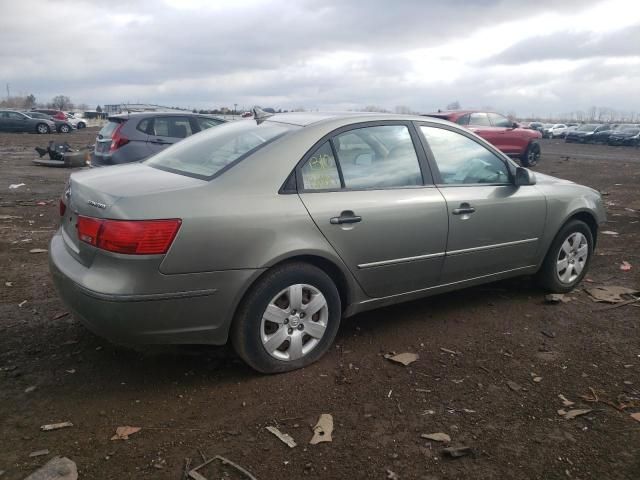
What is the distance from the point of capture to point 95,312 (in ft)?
9.41

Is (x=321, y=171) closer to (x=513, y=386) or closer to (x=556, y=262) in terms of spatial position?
(x=513, y=386)

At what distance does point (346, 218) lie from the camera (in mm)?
3389

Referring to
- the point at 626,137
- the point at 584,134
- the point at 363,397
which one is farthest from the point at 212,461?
the point at 584,134

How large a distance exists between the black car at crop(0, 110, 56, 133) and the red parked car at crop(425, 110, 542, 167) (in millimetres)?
27158

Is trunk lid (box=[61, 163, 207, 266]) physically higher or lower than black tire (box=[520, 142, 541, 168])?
higher

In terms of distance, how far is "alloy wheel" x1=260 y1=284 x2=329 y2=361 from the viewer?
3.22 metres

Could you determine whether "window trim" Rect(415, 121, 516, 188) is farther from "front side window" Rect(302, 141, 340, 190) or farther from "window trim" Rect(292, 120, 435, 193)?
"front side window" Rect(302, 141, 340, 190)

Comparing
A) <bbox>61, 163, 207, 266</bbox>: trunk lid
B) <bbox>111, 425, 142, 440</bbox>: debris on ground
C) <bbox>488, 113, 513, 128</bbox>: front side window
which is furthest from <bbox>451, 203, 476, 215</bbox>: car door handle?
<bbox>488, 113, 513, 128</bbox>: front side window

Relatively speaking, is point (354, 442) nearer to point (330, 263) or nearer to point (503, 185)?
point (330, 263)

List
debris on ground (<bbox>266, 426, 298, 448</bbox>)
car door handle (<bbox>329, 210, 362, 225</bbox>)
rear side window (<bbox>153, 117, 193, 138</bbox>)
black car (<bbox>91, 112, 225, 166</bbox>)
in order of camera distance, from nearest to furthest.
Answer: debris on ground (<bbox>266, 426, 298, 448</bbox>) < car door handle (<bbox>329, 210, 362, 225</bbox>) < black car (<bbox>91, 112, 225, 166</bbox>) < rear side window (<bbox>153, 117, 193, 138</bbox>)

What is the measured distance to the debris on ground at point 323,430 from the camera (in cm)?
271

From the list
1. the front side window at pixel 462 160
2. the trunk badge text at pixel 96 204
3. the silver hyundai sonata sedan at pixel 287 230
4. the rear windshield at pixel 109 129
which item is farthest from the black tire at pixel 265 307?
the rear windshield at pixel 109 129

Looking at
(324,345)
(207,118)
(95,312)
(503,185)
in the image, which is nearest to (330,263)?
(324,345)

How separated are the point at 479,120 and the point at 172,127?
9717 millimetres
